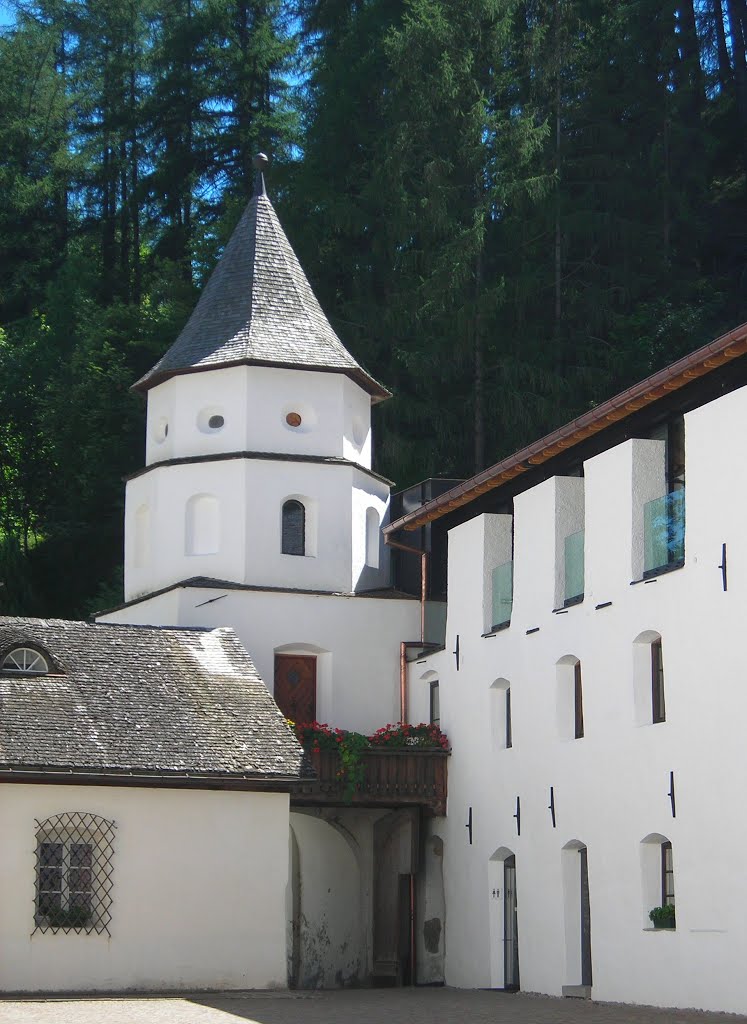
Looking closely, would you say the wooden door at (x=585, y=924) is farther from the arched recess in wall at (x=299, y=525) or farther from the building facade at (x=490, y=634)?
the arched recess in wall at (x=299, y=525)

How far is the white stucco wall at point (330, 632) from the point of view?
3400 cm

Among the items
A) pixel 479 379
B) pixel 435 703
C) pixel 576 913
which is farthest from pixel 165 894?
pixel 479 379

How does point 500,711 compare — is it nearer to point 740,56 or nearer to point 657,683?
point 657,683

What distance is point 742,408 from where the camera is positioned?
2248 cm

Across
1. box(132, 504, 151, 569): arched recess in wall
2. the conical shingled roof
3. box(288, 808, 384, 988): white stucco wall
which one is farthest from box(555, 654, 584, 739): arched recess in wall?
box(132, 504, 151, 569): arched recess in wall

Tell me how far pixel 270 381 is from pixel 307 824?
8.47 m

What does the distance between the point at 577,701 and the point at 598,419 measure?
4866 mm

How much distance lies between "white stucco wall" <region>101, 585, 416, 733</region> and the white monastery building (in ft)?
0.19

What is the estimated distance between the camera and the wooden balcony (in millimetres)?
30812

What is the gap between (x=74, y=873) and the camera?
86.1 feet

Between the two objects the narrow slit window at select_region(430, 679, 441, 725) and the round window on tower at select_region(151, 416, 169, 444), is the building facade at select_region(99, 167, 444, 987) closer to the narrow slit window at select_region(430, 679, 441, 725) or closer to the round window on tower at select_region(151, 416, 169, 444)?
the round window on tower at select_region(151, 416, 169, 444)

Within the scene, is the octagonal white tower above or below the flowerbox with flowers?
above

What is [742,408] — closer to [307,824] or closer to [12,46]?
[307,824]

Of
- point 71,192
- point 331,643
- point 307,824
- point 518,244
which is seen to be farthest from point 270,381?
point 71,192
